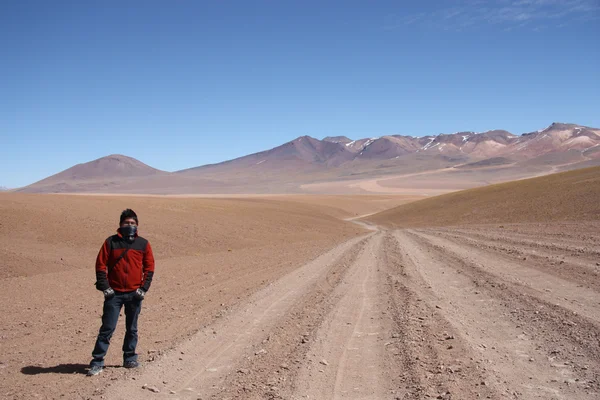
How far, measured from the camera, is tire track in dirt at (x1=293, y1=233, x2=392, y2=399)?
6072 millimetres

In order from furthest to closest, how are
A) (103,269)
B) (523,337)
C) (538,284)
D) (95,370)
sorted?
(538,284) → (523,337) → (103,269) → (95,370)

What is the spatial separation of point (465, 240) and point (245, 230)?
43.0 ft

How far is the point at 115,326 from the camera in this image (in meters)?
7.10

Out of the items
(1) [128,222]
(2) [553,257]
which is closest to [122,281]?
(1) [128,222]

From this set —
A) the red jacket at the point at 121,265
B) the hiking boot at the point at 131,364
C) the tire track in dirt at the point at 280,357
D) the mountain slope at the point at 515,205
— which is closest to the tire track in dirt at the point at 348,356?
the tire track in dirt at the point at 280,357

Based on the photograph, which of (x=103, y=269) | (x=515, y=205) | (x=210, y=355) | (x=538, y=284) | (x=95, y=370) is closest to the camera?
(x=95, y=370)

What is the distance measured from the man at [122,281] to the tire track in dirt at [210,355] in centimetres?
56

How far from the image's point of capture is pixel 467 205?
171 feet

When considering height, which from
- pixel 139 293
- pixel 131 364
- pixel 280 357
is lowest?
pixel 280 357

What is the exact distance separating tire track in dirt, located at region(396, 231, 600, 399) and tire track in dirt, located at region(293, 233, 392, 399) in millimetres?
1310

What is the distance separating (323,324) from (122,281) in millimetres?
3575

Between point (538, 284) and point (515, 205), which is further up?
point (538, 284)

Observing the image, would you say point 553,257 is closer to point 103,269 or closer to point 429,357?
point 429,357

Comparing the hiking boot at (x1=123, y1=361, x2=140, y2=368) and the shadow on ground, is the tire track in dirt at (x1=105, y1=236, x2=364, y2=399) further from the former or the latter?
the shadow on ground
